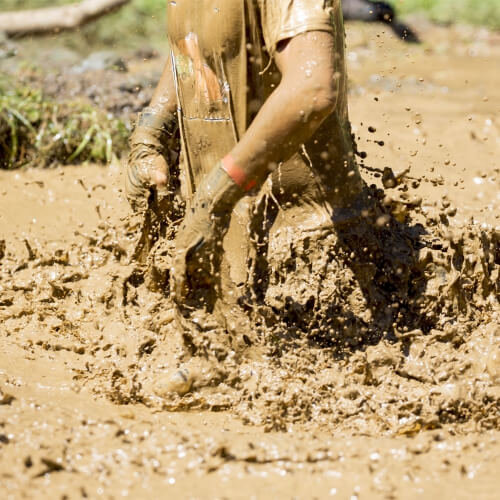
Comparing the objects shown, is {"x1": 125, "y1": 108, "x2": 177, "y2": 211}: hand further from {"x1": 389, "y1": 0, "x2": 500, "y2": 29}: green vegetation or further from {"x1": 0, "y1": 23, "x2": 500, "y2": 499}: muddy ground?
{"x1": 389, "y1": 0, "x2": 500, "y2": 29}: green vegetation

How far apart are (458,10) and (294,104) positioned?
10368 mm

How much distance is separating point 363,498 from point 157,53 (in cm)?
756

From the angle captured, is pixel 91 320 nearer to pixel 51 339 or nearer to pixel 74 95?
pixel 51 339

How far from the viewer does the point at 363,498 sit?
2.34m

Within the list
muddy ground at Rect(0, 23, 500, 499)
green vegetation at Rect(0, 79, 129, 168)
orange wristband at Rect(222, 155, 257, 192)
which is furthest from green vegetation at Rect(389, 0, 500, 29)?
orange wristband at Rect(222, 155, 257, 192)

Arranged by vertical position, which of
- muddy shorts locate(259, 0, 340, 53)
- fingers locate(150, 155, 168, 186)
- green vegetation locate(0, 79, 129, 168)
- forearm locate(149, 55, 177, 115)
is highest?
muddy shorts locate(259, 0, 340, 53)

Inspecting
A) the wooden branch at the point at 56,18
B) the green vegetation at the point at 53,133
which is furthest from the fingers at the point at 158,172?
the wooden branch at the point at 56,18

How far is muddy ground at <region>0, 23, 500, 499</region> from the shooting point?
243 cm

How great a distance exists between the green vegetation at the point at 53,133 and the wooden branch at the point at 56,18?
78.7 inches

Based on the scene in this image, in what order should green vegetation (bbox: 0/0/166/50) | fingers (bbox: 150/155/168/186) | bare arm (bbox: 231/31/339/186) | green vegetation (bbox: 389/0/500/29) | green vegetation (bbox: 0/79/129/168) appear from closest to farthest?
1. bare arm (bbox: 231/31/339/186)
2. fingers (bbox: 150/155/168/186)
3. green vegetation (bbox: 0/79/129/168)
4. green vegetation (bbox: 0/0/166/50)
5. green vegetation (bbox: 389/0/500/29)

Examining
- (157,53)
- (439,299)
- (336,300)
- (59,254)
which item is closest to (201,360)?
(336,300)

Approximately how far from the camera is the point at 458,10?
12.0m

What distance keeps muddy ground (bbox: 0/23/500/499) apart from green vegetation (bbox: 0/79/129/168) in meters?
1.24

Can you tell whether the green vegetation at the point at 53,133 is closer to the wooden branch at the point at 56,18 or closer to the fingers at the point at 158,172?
the wooden branch at the point at 56,18
